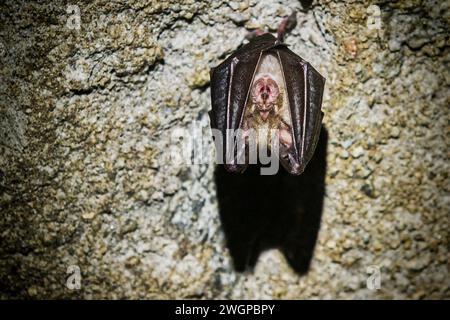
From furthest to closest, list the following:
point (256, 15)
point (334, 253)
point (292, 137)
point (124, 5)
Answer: point (334, 253) → point (256, 15) → point (124, 5) → point (292, 137)

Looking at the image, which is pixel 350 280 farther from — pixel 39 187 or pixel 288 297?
pixel 39 187

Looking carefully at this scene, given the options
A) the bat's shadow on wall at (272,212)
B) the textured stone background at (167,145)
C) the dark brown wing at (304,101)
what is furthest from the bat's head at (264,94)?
the bat's shadow on wall at (272,212)

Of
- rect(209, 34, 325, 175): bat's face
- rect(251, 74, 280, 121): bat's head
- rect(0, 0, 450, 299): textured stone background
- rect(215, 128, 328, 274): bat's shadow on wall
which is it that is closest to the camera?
rect(209, 34, 325, 175): bat's face

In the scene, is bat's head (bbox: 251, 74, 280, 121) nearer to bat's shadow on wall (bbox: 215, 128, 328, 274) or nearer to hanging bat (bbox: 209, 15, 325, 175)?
hanging bat (bbox: 209, 15, 325, 175)

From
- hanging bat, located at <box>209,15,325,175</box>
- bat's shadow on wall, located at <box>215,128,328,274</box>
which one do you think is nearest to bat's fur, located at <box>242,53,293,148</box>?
hanging bat, located at <box>209,15,325,175</box>

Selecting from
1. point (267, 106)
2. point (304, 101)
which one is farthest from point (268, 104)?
point (304, 101)

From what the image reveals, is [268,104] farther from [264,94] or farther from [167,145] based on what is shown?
[167,145]

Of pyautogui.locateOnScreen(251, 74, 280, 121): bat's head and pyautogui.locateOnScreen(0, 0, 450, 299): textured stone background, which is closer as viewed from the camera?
pyautogui.locateOnScreen(251, 74, 280, 121): bat's head

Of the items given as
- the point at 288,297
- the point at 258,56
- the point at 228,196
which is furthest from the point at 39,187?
the point at 288,297
